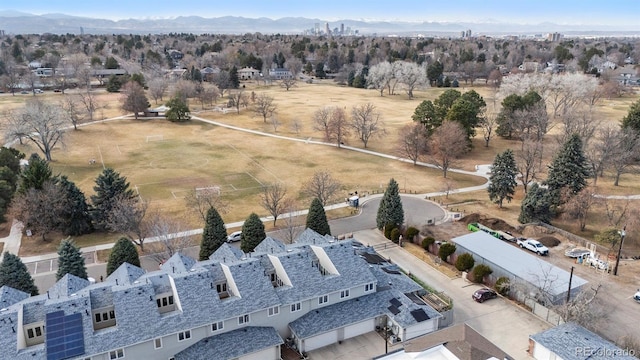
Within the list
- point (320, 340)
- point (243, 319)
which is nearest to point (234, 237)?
point (243, 319)

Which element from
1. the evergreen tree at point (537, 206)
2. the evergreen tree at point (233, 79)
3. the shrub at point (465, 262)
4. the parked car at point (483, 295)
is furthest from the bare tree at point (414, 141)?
the evergreen tree at point (233, 79)

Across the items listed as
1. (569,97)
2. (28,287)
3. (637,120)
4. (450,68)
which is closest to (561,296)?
(28,287)

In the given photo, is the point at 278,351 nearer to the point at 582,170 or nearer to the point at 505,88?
the point at 582,170

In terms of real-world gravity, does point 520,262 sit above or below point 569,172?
below

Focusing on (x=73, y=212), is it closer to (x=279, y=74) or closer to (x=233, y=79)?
(x=233, y=79)

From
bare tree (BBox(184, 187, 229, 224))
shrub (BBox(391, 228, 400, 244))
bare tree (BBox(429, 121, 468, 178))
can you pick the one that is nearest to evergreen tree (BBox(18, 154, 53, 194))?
bare tree (BBox(184, 187, 229, 224))

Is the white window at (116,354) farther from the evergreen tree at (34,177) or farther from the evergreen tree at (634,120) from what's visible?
the evergreen tree at (634,120)
